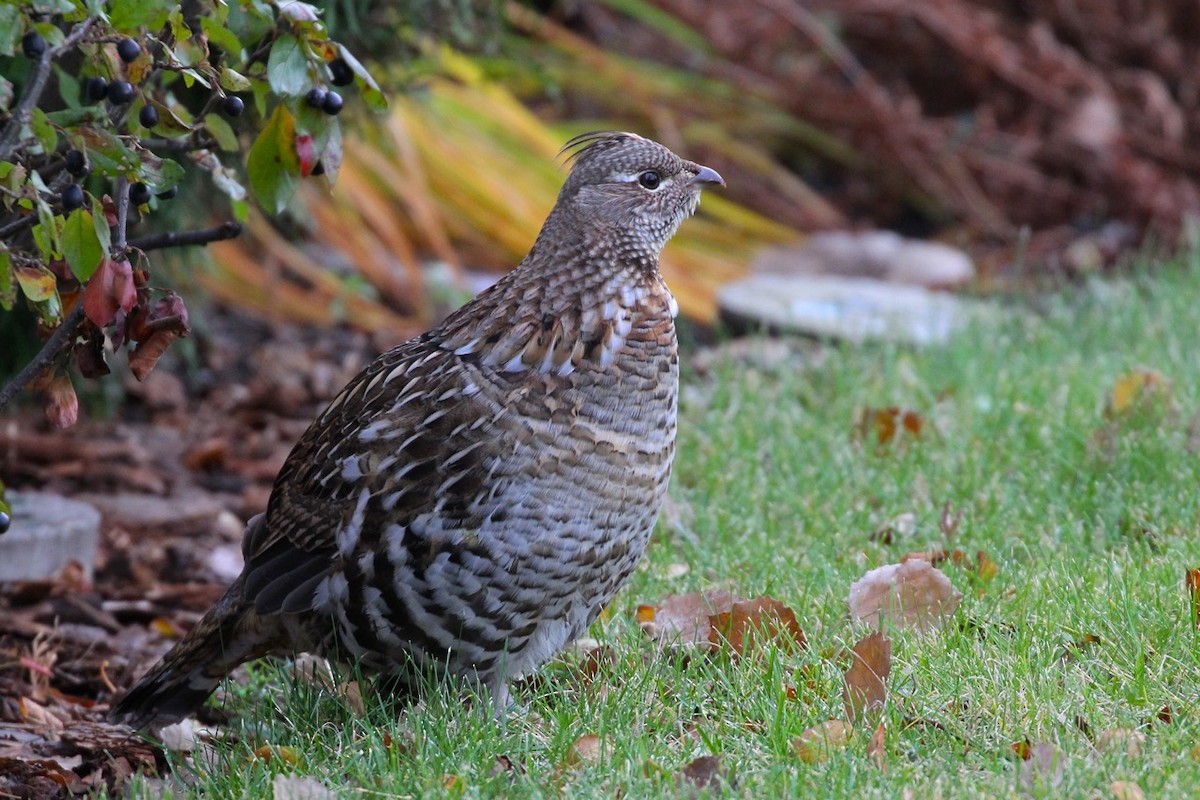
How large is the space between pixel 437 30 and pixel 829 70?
5.16 metres

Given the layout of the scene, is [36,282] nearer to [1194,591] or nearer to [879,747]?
[879,747]

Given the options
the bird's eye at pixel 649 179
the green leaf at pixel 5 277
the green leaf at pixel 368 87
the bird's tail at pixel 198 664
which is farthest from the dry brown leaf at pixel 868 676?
the green leaf at pixel 5 277

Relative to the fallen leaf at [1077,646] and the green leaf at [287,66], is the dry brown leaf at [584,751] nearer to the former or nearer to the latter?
the fallen leaf at [1077,646]

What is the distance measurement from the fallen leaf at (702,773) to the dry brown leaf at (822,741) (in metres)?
0.17

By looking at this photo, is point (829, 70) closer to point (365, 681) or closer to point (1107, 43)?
point (1107, 43)

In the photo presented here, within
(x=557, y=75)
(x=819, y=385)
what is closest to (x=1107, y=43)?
(x=557, y=75)

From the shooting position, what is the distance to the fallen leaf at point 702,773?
311cm

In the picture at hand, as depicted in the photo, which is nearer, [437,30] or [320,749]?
[320,749]

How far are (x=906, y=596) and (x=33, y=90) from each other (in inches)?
91.2

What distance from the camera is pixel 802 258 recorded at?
30.6 feet

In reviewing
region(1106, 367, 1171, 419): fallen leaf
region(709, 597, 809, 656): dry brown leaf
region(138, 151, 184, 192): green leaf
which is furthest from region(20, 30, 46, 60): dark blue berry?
region(1106, 367, 1171, 419): fallen leaf

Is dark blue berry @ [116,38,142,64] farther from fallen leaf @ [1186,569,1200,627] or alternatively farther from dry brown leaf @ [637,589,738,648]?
fallen leaf @ [1186,569,1200,627]

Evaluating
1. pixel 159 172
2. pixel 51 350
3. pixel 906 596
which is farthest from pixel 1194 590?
pixel 51 350

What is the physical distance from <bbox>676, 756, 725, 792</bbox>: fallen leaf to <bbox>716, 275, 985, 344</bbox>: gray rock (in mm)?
3831
